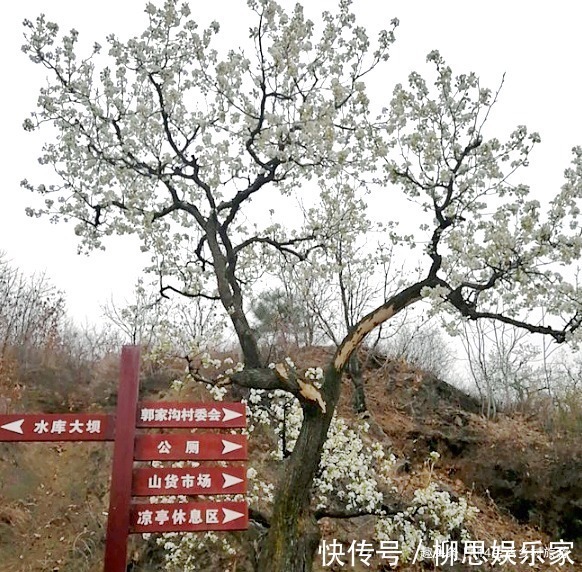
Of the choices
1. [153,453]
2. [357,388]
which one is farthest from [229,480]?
[357,388]

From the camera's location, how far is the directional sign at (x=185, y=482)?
4.38 meters

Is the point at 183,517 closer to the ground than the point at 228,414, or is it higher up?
closer to the ground

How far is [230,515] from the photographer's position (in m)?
4.39

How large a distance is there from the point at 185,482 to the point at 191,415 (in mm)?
529

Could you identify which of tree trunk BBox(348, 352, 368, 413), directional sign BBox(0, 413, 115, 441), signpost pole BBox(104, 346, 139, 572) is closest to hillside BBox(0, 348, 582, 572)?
tree trunk BBox(348, 352, 368, 413)

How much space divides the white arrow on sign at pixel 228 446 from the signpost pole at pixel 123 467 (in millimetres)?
728

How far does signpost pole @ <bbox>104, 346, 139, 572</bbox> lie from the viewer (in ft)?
13.6

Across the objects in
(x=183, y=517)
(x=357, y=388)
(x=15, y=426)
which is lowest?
(x=183, y=517)

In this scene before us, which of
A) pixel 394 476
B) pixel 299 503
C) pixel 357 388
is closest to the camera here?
pixel 299 503

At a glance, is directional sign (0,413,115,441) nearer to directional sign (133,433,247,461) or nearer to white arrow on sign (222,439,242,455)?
directional sign (133,433,247,461)

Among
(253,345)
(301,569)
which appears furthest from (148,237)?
(301,569)

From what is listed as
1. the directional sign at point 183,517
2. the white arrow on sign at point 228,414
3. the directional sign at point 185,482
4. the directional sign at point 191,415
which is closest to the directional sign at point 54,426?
the directional sign at point 191,415

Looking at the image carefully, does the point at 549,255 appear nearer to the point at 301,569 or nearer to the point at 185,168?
the point at 301,569

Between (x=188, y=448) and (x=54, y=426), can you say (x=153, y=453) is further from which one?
(x=54, y=426)
